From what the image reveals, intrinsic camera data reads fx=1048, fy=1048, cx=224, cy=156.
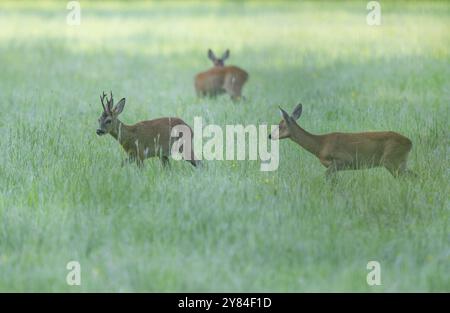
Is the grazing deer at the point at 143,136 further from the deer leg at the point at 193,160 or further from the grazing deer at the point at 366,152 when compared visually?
the grazing deer at the point at 366,152

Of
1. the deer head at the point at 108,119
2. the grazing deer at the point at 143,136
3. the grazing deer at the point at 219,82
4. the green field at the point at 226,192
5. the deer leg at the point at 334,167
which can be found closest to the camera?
the green field at the point at 226,192

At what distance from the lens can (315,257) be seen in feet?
20.0

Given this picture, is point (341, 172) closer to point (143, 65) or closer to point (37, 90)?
point (37, 90)

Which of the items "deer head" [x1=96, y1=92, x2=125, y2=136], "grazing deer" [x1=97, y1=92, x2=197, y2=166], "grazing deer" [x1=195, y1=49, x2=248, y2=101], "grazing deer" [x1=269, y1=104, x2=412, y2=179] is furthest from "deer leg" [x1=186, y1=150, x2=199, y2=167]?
"grazing deer" [x1=195, y1=49, x2=248, y2=101]

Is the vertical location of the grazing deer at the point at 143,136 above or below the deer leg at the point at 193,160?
above

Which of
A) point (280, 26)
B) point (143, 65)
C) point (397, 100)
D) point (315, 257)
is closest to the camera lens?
point (315, 257)

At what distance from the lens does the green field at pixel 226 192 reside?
19.2 feet

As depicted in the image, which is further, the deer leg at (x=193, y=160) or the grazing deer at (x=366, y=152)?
the deer leg at (x=193, y=160)

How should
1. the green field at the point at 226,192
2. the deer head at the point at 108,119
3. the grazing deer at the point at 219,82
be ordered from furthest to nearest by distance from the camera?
1. the grazing deer at the point at 219,82
2. the deer head at the point at 108,119
3. the green field at the point at 226,192

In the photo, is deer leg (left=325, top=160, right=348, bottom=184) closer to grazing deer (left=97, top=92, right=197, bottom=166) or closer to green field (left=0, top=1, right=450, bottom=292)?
green field (left=0, top=1, right=450, bottom=292)

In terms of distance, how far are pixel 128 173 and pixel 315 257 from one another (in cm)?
217

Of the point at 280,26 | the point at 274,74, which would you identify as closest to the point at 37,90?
the point at 274,74

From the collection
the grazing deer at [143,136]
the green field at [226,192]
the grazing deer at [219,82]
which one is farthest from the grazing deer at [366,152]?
the grazing deer at [219,82]
